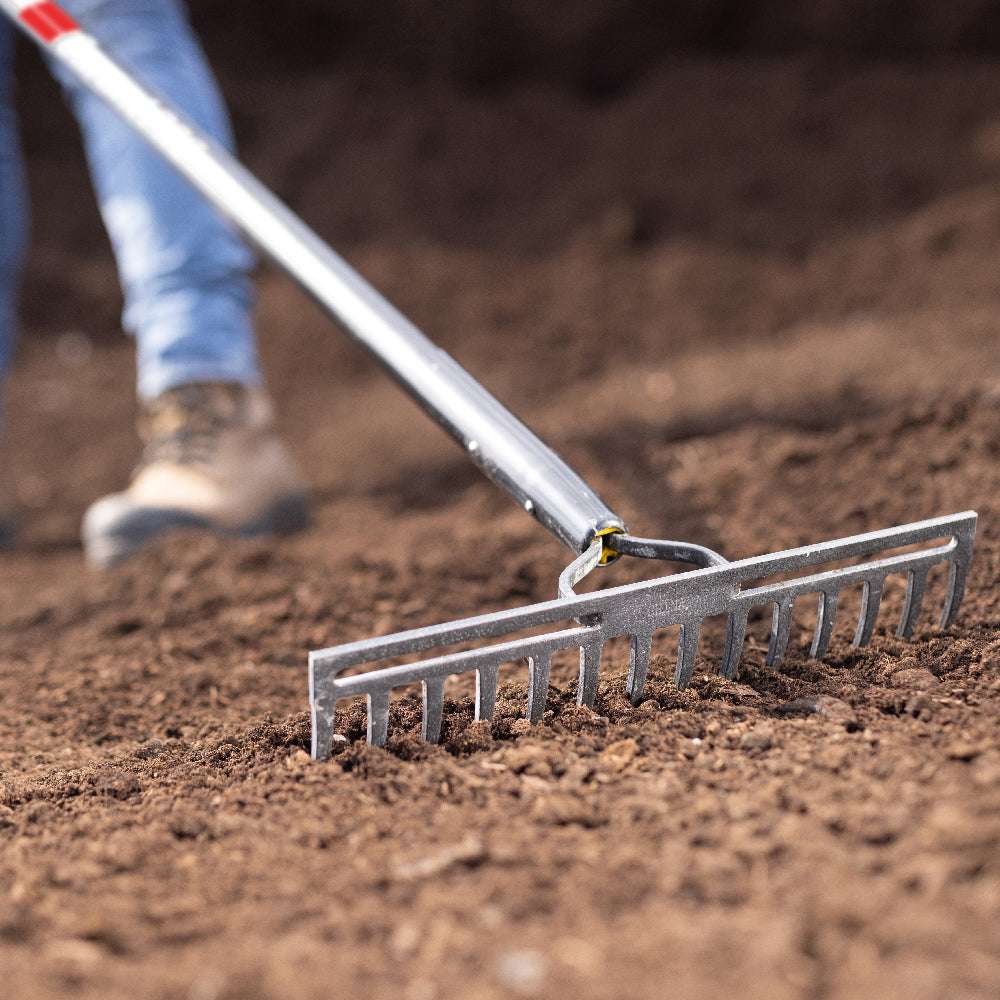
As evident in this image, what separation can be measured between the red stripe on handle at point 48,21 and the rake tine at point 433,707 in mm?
1476

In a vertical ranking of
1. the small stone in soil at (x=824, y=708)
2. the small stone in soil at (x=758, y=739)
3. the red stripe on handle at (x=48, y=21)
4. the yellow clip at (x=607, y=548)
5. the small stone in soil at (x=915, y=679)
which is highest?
the red stripe on handle at (x=48, y=21)

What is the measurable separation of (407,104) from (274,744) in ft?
15.8

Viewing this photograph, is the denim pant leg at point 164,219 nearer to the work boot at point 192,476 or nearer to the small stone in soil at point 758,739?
Answer: the work boot at point 192,476

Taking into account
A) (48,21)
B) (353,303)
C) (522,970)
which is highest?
(48,21)

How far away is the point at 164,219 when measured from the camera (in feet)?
7.27

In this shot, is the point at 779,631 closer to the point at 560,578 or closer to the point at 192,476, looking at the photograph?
the point at 560,578

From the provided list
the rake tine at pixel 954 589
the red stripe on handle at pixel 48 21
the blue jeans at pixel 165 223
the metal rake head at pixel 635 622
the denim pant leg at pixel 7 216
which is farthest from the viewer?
the denim pant leg at pixel 7 216

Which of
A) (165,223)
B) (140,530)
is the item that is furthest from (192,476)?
(165,223)

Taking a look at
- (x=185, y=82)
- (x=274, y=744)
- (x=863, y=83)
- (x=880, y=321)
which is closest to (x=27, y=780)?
(x=274, y=744)

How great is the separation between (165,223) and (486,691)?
1.42 meters

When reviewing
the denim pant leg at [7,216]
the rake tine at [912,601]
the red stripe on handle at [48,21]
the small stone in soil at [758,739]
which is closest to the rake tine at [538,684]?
the small stone in soil at [758,739]

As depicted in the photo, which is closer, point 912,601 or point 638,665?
point 638,665

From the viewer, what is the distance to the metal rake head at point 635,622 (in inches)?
45.7

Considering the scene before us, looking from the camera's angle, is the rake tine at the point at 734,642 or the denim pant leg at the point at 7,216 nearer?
the rake tine at the point at 734,642
